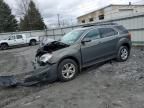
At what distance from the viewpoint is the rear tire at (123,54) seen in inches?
298

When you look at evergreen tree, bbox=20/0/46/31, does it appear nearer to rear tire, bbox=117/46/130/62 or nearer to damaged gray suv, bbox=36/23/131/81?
rear tire, bbox=117/46/130/62

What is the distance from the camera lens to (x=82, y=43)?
6.32 metres

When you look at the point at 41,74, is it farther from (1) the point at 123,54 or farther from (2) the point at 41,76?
(1) the point at 123,54

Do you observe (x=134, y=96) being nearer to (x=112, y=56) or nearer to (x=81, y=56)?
(x=81, y=56)

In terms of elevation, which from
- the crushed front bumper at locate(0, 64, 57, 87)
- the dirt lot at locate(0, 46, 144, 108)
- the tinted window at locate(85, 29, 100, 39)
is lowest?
the dirt lot at locate(0, 46, 144, 108)

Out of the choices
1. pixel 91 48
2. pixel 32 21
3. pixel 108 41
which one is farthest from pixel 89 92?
pixel 32 21

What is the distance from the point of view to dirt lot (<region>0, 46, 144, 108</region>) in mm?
4176

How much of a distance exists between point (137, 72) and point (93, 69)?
1.64m

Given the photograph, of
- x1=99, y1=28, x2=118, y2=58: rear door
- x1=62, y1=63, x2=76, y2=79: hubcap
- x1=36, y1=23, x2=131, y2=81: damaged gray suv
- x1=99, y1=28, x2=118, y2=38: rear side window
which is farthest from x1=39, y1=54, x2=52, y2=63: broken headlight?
x1=99, y1=28, x2=118, y2=38: rear side window

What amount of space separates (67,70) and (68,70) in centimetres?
4

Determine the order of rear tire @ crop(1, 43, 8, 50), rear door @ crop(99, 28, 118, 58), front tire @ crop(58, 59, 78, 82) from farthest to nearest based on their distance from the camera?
rear tire @ crop(1, 43, 8, 50) < rear door @ crop(99, 28, 118, 58) < front tire @ crop(58, 59, 78, 82)

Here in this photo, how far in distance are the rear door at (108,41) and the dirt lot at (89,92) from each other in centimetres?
87

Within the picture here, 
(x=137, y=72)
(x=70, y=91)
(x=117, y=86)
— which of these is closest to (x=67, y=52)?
(x=70, y=91)

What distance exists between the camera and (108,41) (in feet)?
23.2
